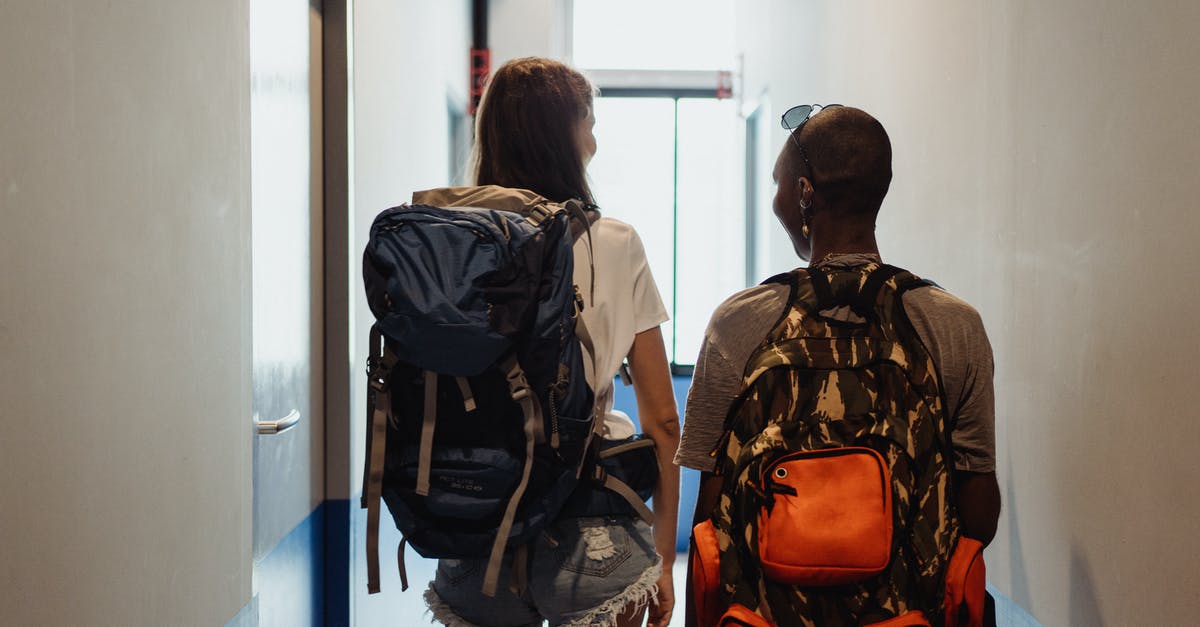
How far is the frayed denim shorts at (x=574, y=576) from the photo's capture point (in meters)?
1.34

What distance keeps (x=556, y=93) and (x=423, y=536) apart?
25.2 inches

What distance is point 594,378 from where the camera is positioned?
1.37 m

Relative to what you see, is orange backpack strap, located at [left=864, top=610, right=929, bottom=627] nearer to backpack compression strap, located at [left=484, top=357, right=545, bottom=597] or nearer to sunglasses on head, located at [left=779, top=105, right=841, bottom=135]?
backpack compression strap, located at [left=484, top=357, right=545, bottom=597]

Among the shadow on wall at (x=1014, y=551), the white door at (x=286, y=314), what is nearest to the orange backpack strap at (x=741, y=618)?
the shadow on wall at (x=1014, y=551)

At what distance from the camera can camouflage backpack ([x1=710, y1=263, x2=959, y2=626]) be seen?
1142 mm

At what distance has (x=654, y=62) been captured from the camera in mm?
5570

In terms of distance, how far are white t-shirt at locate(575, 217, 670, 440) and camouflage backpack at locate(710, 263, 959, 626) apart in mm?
239

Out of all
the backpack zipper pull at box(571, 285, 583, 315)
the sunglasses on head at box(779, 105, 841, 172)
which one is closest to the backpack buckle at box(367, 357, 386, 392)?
the backpack zipper pull at box(571, 285, 583, 315)

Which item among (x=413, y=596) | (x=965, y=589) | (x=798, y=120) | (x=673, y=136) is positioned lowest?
(x=413, y=596)

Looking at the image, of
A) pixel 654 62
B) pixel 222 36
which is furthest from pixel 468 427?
pixel 654 62

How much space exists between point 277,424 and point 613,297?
849 millimetres

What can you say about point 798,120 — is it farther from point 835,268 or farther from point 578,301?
point 578,301

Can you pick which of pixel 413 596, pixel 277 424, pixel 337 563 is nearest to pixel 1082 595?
pixel 277 424

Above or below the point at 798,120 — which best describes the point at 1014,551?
below
